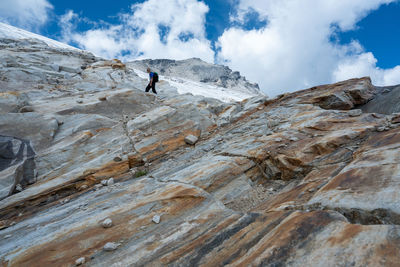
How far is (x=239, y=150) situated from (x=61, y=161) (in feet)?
25.4

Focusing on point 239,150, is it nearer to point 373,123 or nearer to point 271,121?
point 271,121

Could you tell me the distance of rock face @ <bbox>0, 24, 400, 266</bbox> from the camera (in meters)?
3.69

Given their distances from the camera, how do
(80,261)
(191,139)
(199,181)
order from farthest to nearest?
(191,139)
(199,181)
(80,261)

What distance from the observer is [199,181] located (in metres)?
6.67

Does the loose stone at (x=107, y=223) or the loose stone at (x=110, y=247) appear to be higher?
the loose stone at (x=107, y=223)

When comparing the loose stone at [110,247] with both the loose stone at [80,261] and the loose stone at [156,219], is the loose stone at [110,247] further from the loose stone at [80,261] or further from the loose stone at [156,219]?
the loose stone at [156,219]

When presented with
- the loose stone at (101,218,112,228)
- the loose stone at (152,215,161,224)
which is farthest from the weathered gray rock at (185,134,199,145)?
the loose stone at (101,218,112,228)

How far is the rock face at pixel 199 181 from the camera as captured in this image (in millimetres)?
3686

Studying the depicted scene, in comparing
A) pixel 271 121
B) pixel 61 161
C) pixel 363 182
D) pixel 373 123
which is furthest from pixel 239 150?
pixel 61 161

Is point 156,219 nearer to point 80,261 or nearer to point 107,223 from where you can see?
point 107,223

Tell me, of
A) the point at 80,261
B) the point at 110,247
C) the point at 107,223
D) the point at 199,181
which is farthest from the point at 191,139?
Result: the point at 80,261

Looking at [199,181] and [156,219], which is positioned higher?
[199,181]

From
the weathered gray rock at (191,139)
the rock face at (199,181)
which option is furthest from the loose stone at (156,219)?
the weathered gray rock at (191,139)

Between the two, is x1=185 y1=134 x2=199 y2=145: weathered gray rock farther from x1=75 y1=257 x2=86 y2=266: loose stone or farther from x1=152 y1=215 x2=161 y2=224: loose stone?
x1=75 y1=257 x2=86 y2=266: loose stone
